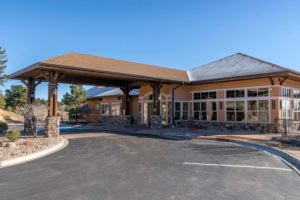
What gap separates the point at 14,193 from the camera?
207 inches

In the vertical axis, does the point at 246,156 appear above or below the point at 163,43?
below

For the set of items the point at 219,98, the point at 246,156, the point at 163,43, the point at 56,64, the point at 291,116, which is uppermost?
the point at 163,43

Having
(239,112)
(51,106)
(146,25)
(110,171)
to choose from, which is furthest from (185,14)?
(110,171)

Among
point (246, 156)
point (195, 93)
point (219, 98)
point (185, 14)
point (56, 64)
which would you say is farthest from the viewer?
point (195, 93)

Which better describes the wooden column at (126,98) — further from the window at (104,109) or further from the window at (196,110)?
the window at (196,110)

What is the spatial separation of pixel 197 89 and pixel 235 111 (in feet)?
14.0

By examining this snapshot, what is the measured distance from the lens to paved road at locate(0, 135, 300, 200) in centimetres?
520

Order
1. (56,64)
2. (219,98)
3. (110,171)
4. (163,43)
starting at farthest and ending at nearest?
(163,43), (219,98), (56,64), (110,171)

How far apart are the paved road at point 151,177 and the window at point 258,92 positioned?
9123 mm

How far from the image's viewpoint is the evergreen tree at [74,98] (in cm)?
3306

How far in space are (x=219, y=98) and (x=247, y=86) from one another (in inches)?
99.3

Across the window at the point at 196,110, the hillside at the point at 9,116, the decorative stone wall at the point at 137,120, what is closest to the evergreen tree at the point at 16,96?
the hillside at the point at 9,116

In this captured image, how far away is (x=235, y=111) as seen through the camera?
1916 centimetres

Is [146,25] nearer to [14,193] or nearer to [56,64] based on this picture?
[56,64]
